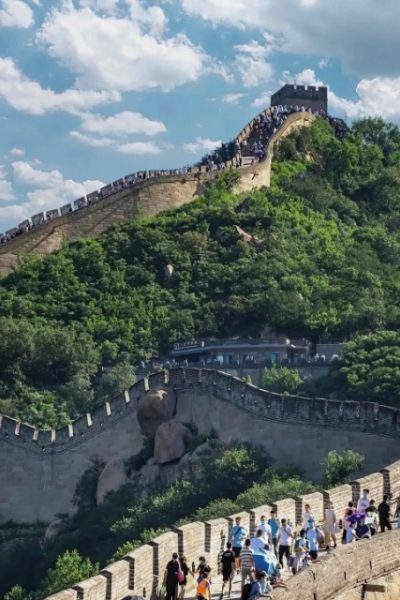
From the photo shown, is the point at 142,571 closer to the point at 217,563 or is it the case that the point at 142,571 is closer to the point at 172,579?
the point at 172,579

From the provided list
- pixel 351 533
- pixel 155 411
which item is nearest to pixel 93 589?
pixel 351 533

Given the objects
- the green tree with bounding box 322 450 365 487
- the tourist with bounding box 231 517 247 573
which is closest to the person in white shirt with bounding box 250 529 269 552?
the tourist with bounding box 231 517 247 573

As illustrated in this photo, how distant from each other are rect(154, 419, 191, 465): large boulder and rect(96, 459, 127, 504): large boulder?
47.6 inches

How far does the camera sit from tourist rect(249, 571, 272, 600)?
664 inches

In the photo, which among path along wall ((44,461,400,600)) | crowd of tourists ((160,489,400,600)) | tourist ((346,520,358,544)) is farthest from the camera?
tourist ((346,520,358,544))

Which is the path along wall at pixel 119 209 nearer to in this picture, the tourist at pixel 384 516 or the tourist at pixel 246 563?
the tourist at pixel 384 516

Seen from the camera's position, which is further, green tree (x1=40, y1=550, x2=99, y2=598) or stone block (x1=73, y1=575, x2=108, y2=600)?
green tree (x1=40, y1=550, x2=99, y2=598)

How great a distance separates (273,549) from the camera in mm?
21297

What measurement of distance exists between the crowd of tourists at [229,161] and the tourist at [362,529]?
47.2 m

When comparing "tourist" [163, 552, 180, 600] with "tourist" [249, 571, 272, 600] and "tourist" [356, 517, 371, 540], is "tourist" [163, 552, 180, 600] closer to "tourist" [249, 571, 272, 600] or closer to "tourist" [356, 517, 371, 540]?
"tourist" [249, 571, 272, 600]

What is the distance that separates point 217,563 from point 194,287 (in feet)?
131

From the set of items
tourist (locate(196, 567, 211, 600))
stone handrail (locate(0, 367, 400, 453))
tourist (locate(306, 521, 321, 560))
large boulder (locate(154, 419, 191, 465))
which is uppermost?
stone handrail (locate(0, 367, 400, 453))

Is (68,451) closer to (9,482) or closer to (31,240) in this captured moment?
(9,482)

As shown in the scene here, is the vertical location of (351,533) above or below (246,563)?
above
